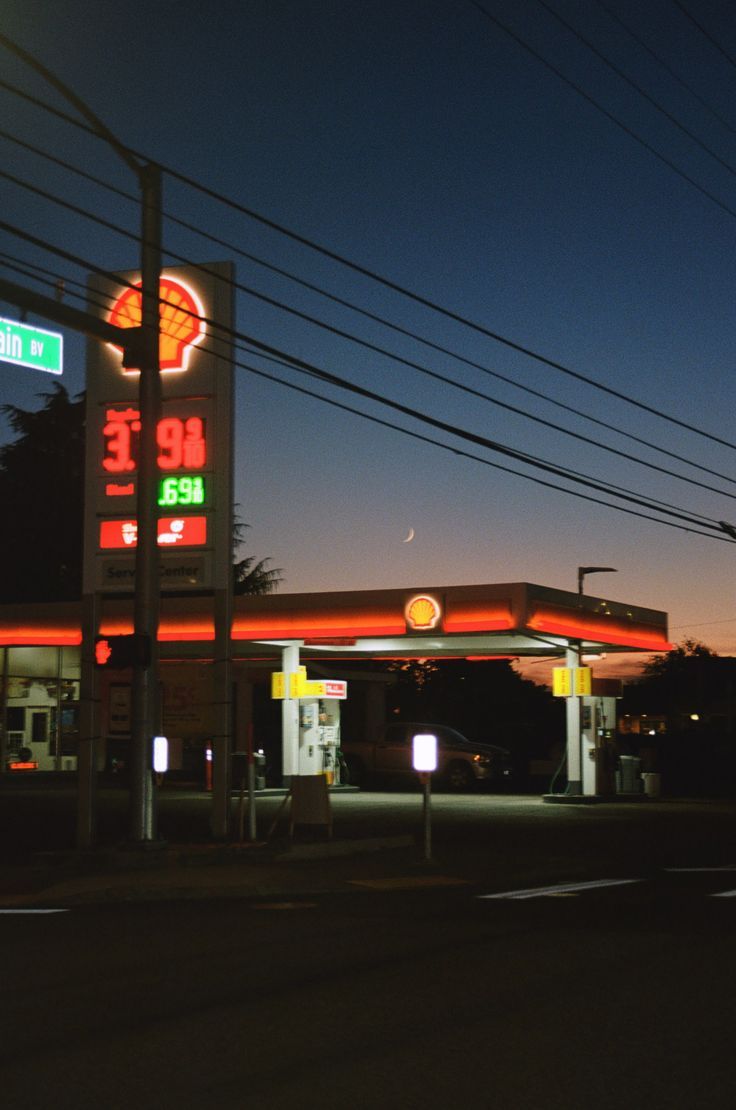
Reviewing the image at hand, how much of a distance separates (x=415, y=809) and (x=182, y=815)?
500 cm

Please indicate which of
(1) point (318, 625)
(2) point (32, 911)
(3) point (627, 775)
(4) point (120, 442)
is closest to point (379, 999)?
(2) point (32, 911)

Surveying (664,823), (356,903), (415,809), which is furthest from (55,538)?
(356,903)

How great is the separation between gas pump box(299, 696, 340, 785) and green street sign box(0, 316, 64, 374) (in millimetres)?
20962

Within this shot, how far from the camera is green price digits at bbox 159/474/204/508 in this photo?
19.8 m

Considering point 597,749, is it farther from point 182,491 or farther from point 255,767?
point 182,491

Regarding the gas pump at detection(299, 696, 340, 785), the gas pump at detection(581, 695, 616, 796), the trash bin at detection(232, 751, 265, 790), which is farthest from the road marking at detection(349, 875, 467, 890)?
the gas pump at detection(299, 696, 340, 785)

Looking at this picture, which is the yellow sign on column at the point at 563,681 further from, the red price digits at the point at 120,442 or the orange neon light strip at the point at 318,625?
the red price digits at the point at 120,442

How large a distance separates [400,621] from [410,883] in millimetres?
17123

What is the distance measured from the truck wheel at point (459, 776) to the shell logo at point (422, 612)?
772cm

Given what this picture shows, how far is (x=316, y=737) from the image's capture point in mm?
36625

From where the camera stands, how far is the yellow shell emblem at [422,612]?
32562 mm

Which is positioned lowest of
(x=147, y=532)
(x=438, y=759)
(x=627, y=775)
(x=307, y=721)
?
(x=627, y=775)

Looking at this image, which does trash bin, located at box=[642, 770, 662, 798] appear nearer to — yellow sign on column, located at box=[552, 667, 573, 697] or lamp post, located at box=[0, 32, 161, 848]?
yellow sign on column, located at box=[552, 667, 573, 697]

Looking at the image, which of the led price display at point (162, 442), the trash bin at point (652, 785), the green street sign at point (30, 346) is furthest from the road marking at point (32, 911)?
the trash bin at point (652, 785)
